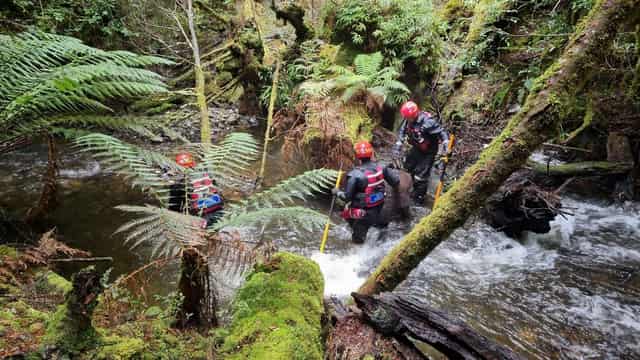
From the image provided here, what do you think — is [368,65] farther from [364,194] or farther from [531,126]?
[531,126]

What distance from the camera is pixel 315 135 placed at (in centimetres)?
743

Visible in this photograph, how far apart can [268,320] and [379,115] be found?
7.01m

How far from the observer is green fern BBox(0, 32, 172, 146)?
2.79 m

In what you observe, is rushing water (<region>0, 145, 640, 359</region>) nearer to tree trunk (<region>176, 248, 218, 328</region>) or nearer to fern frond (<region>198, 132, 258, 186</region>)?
tree trunk (<region>176, 248, 218, 328</region>)

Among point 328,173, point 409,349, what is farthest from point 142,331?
point 409,349

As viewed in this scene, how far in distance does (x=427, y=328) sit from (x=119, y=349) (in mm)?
1969

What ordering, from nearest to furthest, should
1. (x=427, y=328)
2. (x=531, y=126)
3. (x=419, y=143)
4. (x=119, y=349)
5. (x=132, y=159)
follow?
(x=119, y=349) → (x=132, y=159) → (x=427, y=328) → (x=531, y=126) → (x=419, y=143)

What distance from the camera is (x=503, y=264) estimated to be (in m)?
5.71

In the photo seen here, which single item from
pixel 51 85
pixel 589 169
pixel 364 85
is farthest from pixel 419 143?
pixel 51 85

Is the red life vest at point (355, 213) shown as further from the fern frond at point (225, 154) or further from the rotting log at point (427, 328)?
the fern frond at point (225, 154)

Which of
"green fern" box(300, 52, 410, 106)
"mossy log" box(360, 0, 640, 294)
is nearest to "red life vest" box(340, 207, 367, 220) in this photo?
"mossy log" box(360, 0, 640, 294)

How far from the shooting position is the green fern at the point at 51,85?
2791mm

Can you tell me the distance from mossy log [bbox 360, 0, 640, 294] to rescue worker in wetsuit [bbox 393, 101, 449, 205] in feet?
12.5

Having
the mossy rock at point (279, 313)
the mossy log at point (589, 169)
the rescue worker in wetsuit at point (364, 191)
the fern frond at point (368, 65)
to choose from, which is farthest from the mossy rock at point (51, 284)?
the mossy log at point (589, 169)
